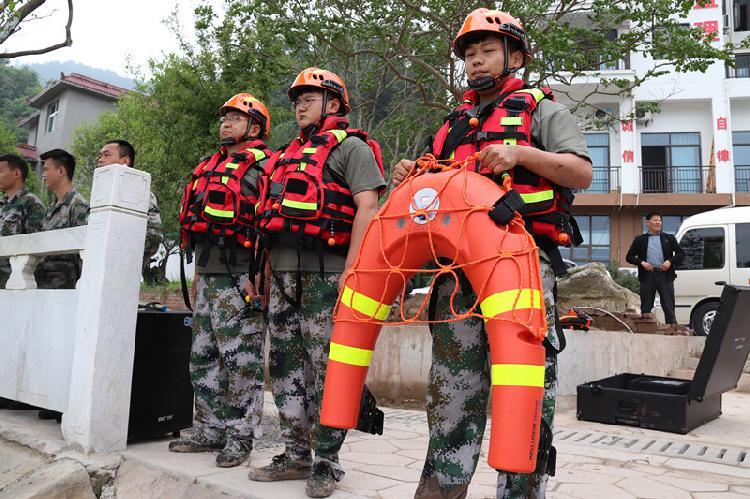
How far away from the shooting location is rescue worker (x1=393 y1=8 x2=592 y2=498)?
1.97m

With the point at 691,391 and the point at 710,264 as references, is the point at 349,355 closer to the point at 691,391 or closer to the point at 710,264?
the point at 691,391

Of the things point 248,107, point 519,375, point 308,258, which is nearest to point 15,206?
point 248,107

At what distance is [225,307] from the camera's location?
133 inches

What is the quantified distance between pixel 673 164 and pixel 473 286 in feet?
69.6

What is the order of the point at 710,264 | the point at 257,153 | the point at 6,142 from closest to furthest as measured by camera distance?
1. the point at 257,153
2. the point at 710,264
3. the point at 6,142

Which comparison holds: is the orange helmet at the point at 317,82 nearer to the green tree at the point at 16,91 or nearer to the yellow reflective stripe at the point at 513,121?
the yellow reflective stripe at the point at 513,121

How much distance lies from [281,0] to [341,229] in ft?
25.6

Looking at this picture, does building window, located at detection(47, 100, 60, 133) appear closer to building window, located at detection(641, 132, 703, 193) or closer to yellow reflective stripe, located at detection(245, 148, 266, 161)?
building window, located at detection(641, 132, 703, 193)

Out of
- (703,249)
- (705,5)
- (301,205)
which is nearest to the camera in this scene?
(301,205)

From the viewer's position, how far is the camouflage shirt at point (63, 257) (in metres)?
4.48

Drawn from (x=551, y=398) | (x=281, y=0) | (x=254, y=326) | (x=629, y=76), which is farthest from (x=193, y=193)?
(x=629, y=76)

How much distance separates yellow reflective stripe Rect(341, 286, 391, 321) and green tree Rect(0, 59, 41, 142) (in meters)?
37.9

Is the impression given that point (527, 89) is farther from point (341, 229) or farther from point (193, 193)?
point (193, 193)

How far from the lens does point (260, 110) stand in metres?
3.80
